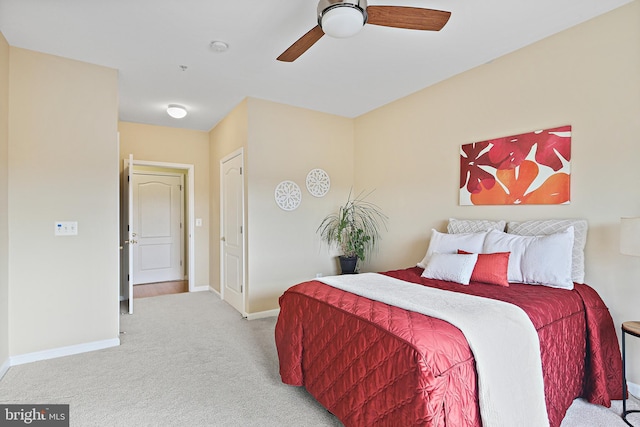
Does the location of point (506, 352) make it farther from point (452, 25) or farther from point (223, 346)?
point (223, 346)

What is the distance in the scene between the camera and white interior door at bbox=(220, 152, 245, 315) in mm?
4234

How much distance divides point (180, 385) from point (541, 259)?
2.83m

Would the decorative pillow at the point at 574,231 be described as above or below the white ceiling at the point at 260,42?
below

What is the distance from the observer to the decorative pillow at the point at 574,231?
2385 mm

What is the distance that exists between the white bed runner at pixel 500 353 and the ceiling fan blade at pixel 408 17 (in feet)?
5.37

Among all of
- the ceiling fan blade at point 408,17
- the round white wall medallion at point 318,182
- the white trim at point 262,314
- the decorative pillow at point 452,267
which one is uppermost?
the ceiling fan blade at point 408,17

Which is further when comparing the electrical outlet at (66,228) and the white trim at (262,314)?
the white trim at (262,314)

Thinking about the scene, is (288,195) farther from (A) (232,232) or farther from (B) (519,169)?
(B) (519,169)

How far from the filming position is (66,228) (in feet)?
9.85

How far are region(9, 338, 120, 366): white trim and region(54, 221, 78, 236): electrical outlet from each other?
41.0 inches

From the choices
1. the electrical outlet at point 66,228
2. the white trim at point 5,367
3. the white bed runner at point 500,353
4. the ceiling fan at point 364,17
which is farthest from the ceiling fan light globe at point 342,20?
the white trim at point 5,367

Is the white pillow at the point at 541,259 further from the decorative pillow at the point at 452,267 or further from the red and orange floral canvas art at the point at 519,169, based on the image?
the red and orange floral canvas art at the point at 519,169

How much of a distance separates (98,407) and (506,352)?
2543 millimetres

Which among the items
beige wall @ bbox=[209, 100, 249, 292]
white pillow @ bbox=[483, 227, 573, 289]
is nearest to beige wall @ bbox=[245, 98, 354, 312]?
beige wall @ bbox=[209, 100, 249, 292]
